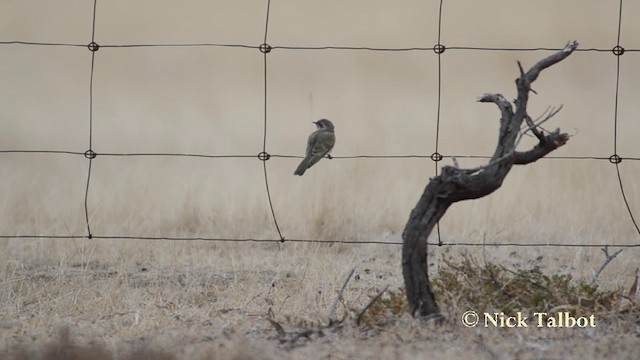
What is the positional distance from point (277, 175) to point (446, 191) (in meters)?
7.74

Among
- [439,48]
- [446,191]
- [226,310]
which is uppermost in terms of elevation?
[439,48]

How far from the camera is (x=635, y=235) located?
9938 millimetres

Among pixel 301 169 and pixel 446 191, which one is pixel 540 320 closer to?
pixel 446 191

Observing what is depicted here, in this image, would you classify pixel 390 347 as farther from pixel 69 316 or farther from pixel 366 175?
pixel 366 175

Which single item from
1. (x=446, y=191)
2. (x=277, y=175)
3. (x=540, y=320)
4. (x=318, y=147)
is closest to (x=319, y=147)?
(x=318, y=147)

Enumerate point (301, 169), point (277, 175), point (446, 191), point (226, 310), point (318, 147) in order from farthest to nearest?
point (277, 175), point (318, 147), point (301, 169), point (226, 310), point (446, 191)

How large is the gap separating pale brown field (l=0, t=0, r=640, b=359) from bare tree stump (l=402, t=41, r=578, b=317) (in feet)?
0.55

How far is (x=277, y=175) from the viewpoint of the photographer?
13773mm

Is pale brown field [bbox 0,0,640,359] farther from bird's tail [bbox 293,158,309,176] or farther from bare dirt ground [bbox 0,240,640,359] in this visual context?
bird's tail [bbox 293,158,309,176]

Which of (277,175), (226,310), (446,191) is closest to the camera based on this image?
(446,191)

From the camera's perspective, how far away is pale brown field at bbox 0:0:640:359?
644cm

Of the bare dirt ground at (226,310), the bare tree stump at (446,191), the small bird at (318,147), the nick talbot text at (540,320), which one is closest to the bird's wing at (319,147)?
the small bird at (318,147)

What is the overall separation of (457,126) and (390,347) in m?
8.58

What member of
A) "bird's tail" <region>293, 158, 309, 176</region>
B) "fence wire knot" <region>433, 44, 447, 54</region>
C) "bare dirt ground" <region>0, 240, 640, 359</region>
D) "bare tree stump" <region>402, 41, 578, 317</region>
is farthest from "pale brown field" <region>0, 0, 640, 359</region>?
"fence wire knot" <region>433, 44, 447, 54</region>
